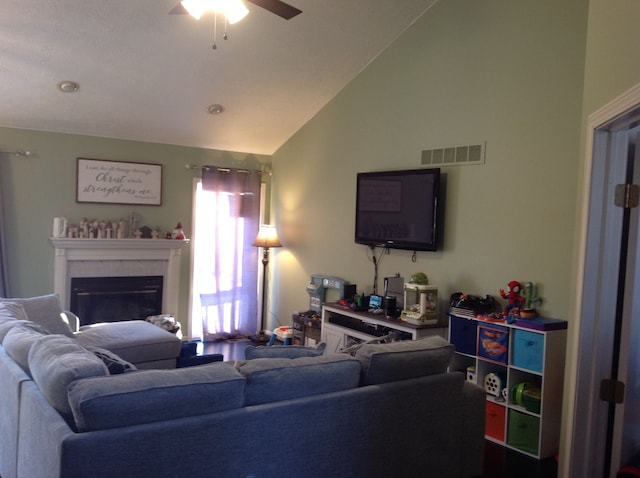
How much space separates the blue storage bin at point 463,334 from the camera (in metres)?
3.66

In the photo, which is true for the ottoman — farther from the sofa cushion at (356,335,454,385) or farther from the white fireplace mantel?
the sofa cushion at (356,335,454,385)

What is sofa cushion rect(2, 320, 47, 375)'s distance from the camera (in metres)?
2.40

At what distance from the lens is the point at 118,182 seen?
5.67 metres

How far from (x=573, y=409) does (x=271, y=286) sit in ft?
15.0

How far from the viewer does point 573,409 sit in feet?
7.96

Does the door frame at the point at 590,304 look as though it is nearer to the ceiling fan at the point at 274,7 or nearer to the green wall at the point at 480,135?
the green wall at the point at 480,135

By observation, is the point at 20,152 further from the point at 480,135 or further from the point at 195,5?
the point at 480,135

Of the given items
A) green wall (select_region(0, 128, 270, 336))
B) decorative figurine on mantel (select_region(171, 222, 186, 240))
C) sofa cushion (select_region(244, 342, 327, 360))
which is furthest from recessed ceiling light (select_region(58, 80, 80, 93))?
sofa cushion (select_region(244, 342, 327, 360))

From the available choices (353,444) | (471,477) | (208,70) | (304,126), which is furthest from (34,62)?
(471,477)

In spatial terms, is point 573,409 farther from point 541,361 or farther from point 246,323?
point 246,323

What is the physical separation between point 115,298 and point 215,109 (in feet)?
7.73

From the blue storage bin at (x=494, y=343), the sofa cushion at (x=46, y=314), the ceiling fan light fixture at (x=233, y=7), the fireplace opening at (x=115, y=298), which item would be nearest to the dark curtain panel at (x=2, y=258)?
the fireplace opening at (x=115, y=298)

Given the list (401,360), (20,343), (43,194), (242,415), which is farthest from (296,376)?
(43,194)

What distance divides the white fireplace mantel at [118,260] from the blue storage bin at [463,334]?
338cm
